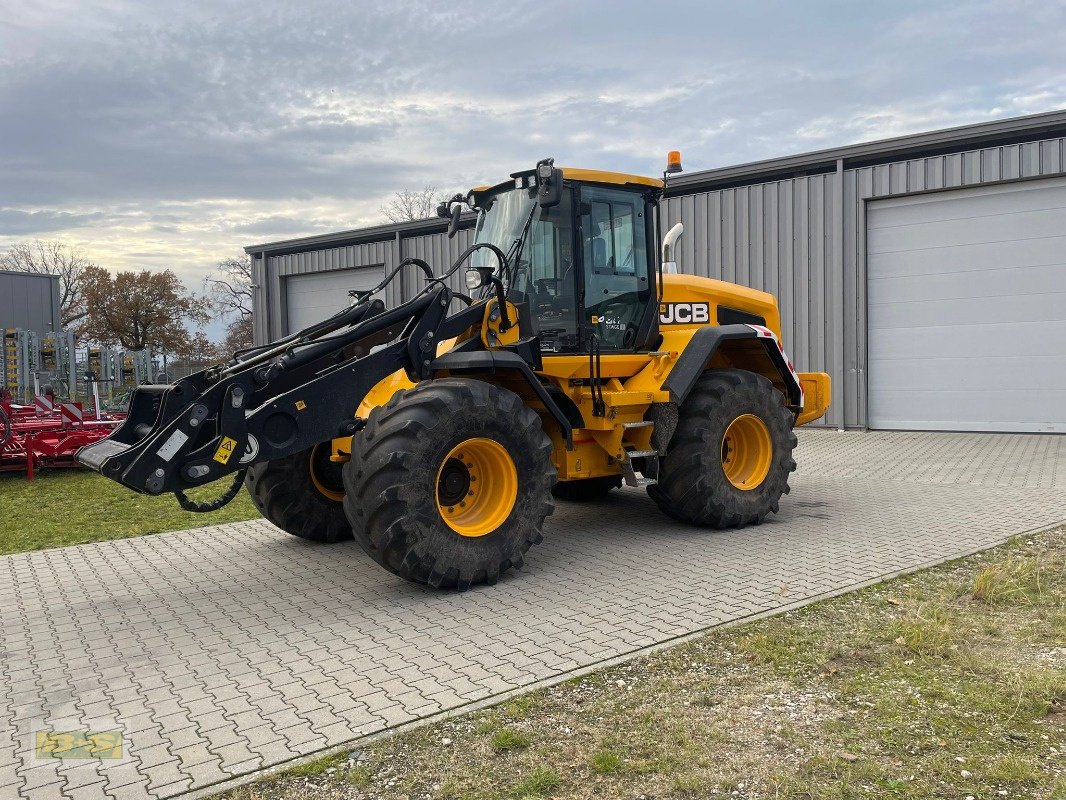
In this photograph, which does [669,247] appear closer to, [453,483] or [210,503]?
[453,483]

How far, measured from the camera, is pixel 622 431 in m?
6.96

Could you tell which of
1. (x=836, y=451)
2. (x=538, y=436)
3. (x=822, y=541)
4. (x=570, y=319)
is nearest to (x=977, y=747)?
(x=538, y=436)

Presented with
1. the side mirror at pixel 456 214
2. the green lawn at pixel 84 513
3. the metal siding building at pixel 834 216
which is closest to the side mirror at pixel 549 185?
the side mirror at pixel 456 214

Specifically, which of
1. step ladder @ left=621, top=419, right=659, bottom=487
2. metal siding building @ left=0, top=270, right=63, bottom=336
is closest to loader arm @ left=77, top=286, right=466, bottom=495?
step ladder @ left=621, top=419, right=659, bottom=487

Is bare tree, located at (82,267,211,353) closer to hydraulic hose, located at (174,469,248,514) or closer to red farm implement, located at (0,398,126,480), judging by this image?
red farm implement, located at (0,398,126,480)

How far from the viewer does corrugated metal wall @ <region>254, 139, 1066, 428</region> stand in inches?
589

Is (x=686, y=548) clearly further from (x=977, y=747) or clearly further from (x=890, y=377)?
(x=890, y=377)

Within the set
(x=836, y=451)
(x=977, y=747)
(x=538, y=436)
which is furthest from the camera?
(x=836, y=451)

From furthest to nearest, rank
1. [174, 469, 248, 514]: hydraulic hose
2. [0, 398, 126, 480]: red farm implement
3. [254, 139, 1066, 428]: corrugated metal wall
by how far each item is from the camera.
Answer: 1. [254, 139, 1066, 428]: corrugated metal wall
2. [0, 398, 126, 480]: red farm implement
3. [174, 469, 248, 514]: hydraulic hose

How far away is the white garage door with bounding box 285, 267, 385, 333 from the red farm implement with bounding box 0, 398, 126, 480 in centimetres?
1021

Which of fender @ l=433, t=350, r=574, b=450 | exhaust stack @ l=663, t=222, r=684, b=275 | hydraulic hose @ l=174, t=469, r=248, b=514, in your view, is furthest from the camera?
exhaust stack @ l=663, t=222, r=684, b=275

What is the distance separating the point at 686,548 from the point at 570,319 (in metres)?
1.97

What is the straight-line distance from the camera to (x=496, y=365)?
238 inches

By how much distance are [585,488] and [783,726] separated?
524 centimetres
